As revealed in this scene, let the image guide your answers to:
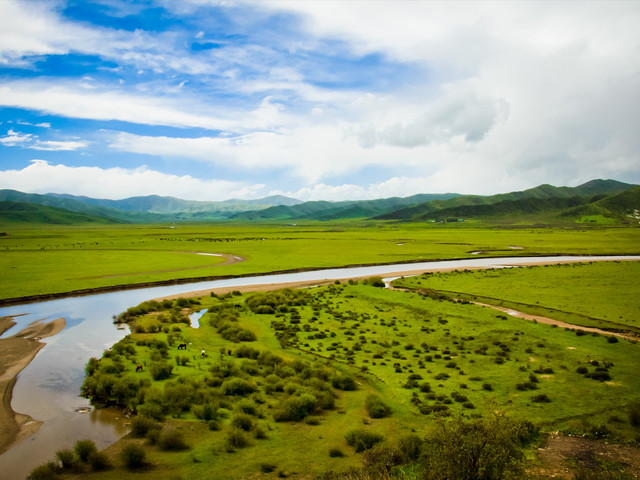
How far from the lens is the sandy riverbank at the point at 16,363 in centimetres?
1853

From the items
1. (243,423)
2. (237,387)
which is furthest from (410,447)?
(237,387)

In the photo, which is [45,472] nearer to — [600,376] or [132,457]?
[132,457]

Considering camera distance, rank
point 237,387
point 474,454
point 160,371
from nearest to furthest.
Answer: point 474,454, point 237,387, point 160,371

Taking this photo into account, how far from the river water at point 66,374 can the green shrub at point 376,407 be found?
1227 cm

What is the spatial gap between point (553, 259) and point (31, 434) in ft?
308

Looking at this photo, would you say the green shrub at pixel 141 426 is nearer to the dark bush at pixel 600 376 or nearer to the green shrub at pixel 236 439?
the green shrub at pixel 236 439

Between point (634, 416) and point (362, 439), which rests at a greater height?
point (634, 416)

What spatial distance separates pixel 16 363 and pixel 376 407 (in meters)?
26.3

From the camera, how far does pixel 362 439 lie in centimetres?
1650

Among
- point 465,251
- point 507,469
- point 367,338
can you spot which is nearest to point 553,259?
point 465,251

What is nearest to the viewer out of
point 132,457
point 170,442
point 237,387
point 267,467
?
point 267,467

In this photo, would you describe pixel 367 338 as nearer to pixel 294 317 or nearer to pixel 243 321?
pixel 294 317

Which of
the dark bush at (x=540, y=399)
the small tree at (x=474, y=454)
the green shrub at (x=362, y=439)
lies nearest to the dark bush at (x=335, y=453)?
the green shrub at (x=362, y=439)

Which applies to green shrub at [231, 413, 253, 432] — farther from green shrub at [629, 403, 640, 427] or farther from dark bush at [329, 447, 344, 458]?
green shrub at [629, 403, 640, 427]
